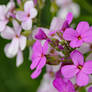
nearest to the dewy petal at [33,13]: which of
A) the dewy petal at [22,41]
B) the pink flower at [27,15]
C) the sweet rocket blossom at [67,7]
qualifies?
the pink flower at [27,15]

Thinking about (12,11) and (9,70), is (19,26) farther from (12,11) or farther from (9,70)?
(9,70)

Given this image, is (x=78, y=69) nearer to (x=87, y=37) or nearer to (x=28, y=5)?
(x=87, y=37)

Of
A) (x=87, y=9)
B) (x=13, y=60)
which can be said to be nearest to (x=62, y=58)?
(x=87, y=9)

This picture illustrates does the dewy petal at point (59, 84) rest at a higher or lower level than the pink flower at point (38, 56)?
lower

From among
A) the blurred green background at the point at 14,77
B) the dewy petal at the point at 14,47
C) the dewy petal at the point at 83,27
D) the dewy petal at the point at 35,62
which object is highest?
the dewy petal at the point at 83,27

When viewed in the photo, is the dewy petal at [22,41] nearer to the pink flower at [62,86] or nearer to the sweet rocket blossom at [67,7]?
the pink flower at [62,86]

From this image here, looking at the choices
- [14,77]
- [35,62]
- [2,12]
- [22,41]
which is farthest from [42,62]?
[14,77]
